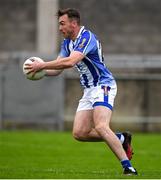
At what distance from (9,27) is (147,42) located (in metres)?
5.88

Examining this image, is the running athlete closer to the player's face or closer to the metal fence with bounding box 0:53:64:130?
the player's face

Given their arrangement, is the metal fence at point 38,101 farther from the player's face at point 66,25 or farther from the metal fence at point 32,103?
the player's face at point 66,25

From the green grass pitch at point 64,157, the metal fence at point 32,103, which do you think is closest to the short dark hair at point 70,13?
the green grass pitch at point 64,157

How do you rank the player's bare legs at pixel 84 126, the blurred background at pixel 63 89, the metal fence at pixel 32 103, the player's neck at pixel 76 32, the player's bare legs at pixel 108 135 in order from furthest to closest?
1. the blurred background at pixel 63 89
2. the metal fence at pixel 32 103
3. the player's bare legs at pixel 84 126
4. the player's neck at pixel 76 32
5. the player's bare legs at pixel 108 135

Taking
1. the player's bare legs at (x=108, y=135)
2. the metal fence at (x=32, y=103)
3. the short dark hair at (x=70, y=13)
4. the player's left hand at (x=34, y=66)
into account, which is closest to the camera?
the player's left hand at (x=34, y=66)

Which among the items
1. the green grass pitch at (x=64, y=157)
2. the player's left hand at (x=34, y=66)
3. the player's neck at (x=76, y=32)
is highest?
the player's neck at (x=76, y=32)

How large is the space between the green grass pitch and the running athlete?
0.53 meters

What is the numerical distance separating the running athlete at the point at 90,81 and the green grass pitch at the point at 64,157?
53cm

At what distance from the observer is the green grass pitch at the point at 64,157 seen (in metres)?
13.4

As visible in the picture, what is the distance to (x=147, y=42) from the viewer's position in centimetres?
3738

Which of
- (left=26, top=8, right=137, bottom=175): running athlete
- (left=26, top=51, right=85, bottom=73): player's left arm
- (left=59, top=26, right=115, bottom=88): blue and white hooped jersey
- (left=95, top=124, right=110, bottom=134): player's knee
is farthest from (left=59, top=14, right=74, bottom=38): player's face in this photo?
(left=95, top=124, right=110, bottom=134): player's knee

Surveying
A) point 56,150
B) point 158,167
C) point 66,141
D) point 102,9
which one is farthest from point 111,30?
point 158,167

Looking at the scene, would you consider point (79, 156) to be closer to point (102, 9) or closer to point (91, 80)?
point (91, 80)

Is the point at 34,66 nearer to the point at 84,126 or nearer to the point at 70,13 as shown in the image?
the point at 70,13
